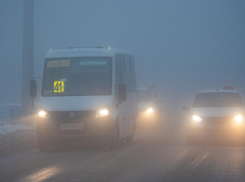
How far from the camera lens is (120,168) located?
11.2 metres

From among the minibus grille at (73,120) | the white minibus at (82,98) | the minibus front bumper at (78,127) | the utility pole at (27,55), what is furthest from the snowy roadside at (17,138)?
the minibus grille at (73,120)

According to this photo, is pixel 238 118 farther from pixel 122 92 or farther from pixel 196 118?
pixel 122 92

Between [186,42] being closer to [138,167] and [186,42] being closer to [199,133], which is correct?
[199,133]

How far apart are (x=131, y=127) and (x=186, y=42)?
17.4 metres

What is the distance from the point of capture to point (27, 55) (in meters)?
20.7

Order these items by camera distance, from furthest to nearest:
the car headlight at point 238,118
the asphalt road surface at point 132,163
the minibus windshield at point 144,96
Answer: the minibus windshield at point 144,96 → the car headlight at point 238,118 → the asphalt road surface at point 132,163

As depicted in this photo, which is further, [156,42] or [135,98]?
[156,42]

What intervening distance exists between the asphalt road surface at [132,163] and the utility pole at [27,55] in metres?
5.33

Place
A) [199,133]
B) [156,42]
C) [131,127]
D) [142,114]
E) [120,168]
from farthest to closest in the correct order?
[156,42] < [142,114] < [131,127] < [199,133] < [120,168]

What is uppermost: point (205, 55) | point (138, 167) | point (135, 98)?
point (205, 55)

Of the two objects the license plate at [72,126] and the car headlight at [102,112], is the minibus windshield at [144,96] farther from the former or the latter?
the license plate at [72,126]

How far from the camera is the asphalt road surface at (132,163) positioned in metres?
10.0

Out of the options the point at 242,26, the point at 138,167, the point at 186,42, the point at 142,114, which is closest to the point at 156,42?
the point at 186,42

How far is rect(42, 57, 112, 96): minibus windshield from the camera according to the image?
49.9 feet
